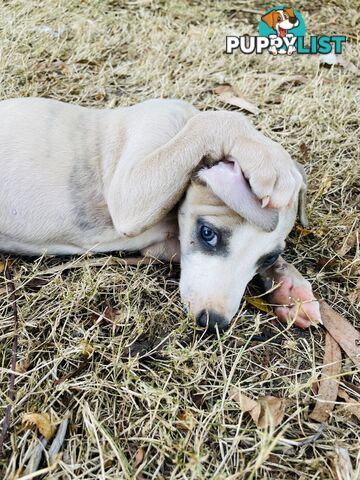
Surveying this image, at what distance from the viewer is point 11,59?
5445 millimetres

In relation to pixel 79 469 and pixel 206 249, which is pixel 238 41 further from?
pixel 79 469

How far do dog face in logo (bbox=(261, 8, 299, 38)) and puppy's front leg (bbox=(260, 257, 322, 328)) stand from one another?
426cm

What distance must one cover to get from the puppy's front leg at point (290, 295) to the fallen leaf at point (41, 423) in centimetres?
156

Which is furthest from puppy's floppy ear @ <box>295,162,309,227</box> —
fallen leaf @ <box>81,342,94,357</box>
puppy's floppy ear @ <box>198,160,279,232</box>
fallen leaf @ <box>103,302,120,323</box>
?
fallen leaf @ <box>81,342,94,357</box>

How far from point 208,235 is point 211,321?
0.54 metres

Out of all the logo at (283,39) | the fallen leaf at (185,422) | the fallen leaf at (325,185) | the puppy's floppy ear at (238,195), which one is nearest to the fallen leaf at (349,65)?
the logo at (283,39)

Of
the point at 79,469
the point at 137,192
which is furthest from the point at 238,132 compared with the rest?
the point at 79,469

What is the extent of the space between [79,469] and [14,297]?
1212mm

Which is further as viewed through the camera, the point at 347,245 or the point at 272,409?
the point at 347,245

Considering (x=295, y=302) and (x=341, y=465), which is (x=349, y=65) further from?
(x=341, y=465)

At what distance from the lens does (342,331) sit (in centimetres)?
332

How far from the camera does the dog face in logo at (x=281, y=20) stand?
6.70 m

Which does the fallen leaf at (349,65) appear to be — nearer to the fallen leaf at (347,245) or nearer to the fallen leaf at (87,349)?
the fallen leaf at (347,245)

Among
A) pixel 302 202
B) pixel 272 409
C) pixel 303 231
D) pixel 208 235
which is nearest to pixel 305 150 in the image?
pixel 303 231
